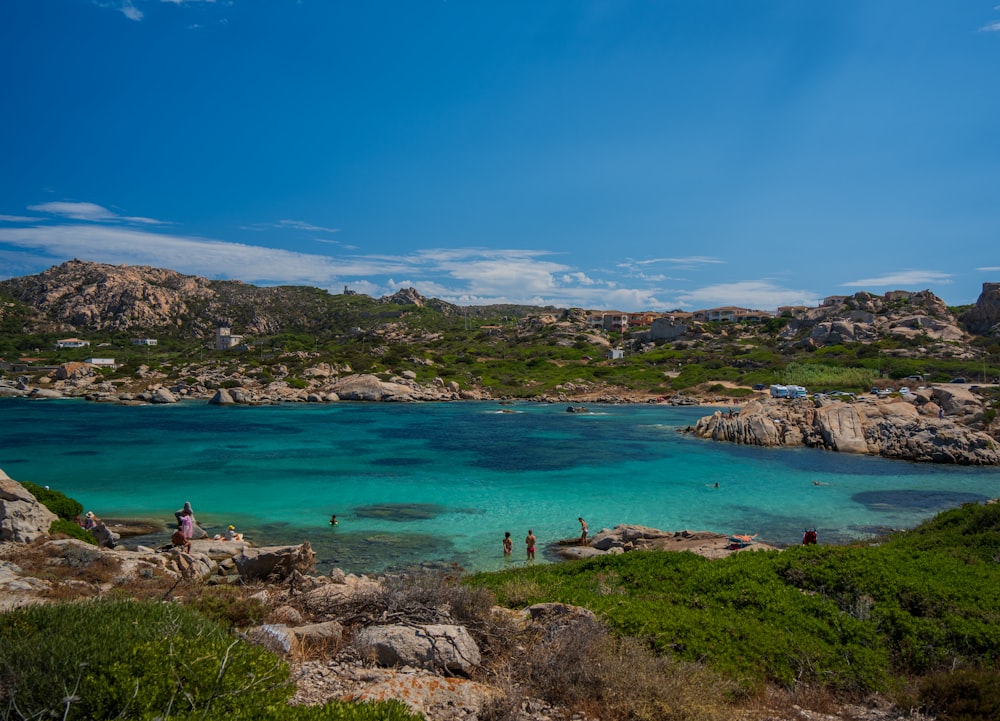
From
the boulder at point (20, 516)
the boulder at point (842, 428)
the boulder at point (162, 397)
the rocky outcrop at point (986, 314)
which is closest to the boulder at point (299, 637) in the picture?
the boulder at point (20, 516)

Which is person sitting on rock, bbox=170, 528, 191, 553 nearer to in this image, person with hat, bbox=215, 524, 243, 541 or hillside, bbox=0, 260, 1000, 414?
person with hat, bbox=215, 524, 243, 541

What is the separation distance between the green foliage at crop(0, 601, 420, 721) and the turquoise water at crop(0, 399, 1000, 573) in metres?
14.1

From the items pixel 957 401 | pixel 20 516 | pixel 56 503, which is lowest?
pixel 56 503

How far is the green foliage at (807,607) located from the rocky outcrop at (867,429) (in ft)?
130

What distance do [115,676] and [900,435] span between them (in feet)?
192

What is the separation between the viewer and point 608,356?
134750mm

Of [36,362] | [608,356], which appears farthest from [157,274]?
[608,356]

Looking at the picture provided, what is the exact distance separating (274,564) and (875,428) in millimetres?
53533

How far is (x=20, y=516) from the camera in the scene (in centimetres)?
1625

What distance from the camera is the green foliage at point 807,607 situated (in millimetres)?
8078

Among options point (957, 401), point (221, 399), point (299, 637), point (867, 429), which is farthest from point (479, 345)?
point (299, 637)

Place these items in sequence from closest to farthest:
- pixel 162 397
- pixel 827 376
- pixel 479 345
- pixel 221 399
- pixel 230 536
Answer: pixel 230 536, pixel 221 399, pixel 162 397, pixel 827 376, pixel 479 345

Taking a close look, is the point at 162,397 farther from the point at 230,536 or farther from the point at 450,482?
the point at 230,536

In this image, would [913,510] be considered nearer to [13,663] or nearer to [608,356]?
[13,663]
